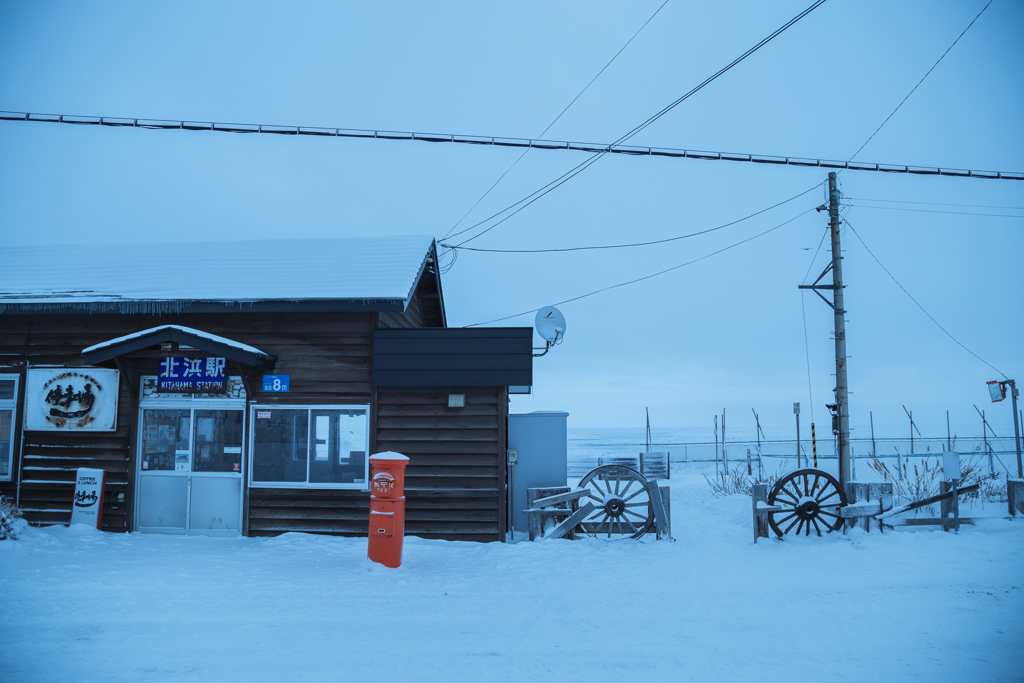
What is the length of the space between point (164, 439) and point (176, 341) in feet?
5.97

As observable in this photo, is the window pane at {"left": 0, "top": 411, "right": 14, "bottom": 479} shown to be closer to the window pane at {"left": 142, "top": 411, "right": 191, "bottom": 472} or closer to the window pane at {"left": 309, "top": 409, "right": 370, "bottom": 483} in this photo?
the window pane at {"left": 142, "top": 411, "right": 191, "bottom": 472}

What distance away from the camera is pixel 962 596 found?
663 cm

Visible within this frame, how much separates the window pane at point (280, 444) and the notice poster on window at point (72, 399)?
256 centimetres

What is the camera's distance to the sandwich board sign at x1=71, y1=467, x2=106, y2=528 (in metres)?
9.79

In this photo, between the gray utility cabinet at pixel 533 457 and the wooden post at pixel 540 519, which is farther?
the gray utility cabinet at pixel 533 457

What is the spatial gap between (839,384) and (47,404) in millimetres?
15494

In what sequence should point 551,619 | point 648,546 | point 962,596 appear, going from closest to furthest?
point 551,619, point 962,596, point 648,546

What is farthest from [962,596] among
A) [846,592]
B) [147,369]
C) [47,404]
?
[47,404]

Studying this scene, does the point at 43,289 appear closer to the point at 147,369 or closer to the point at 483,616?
the point at 147,369

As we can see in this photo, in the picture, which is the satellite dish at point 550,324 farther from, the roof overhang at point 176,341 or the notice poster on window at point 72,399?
the notice poster on window at point 72,399

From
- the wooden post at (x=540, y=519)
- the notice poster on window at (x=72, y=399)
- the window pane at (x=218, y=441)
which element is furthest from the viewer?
the notice poster on window at (x=72, y=399)

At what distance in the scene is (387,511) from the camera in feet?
25.7

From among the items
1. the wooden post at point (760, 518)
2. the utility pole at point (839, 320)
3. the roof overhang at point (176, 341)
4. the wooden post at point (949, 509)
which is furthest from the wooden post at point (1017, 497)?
the roof overhang at point (176, 341)

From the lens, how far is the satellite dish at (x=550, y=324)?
37.6ft
